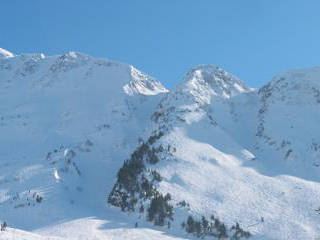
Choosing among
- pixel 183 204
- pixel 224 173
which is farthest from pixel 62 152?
pixel 183 204

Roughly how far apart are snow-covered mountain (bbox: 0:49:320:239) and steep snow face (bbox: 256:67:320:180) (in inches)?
13.6

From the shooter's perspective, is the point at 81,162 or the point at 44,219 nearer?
the point at 44,219

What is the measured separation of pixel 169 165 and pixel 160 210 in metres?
19.5

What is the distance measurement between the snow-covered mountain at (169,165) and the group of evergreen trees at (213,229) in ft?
0.74

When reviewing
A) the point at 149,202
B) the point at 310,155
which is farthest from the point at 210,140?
the point at 149,202

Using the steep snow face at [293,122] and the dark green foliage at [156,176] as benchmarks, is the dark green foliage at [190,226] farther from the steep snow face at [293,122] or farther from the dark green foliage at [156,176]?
the steep snow face at [293,122]

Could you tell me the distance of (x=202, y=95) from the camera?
7416 inches

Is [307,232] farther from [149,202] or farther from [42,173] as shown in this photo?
[42,173]

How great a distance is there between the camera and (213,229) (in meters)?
114

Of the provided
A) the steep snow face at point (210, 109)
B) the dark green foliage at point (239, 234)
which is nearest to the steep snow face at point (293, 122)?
the steep snow face at point (210, 109)

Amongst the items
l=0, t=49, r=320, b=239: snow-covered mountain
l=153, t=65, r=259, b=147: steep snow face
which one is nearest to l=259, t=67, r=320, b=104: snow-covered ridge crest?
l=0, t=49, r=320, b=239: snow-covered mountain

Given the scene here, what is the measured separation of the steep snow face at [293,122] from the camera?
151 metres

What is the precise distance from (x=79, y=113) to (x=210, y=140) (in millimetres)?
53245

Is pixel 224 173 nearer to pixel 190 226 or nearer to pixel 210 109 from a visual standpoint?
pixel 190 226
